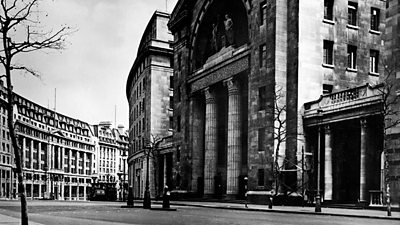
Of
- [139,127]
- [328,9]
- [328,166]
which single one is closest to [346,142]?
[328,166]

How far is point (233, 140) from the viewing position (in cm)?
6353

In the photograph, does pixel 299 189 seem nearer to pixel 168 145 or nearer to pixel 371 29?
pixel 371 29

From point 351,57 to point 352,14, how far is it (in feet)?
13.2

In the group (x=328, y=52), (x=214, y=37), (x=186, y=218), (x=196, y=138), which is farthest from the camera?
(x=196, y=138)

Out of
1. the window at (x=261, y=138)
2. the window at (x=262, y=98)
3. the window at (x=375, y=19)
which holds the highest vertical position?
the window at (x=375, y=19)

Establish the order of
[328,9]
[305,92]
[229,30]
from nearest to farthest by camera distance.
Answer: [305,92], [328,9], [229,30]

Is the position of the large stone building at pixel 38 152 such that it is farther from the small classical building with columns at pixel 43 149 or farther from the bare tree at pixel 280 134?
the bare tree at pixel 280 134

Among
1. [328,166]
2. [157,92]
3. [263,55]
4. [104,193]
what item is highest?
[263,55]

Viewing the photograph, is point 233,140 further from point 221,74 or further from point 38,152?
point 38,152

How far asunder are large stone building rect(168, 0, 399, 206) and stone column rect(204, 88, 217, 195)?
10.9 ft

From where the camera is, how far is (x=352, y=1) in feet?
182

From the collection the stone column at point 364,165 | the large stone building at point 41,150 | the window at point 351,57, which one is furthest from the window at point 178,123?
the large stone building at point 41,150

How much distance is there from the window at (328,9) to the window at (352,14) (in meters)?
1.91

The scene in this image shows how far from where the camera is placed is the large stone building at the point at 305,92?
47.5m
